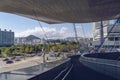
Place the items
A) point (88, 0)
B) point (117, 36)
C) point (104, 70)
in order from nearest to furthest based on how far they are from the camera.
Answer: point (104, 70) → point (88, 0) → point (117, 36)

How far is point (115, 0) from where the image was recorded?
114ft

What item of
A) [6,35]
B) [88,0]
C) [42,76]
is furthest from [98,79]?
[6,35]

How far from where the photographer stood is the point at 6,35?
195625 millimetres

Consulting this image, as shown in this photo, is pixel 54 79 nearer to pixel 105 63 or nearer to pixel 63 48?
pixel 105 63

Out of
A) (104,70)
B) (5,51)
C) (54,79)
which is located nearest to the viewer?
(54,79)

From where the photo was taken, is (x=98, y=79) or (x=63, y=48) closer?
(x=98, y=79)

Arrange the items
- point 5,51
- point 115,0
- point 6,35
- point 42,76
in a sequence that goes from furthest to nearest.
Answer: point 6,35, point 5,51, point 115,0, point 42,76

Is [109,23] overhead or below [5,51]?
overhead

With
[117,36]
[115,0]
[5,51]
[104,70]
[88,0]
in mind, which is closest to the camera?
[104,70]

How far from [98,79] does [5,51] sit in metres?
116

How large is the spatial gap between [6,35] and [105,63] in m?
178

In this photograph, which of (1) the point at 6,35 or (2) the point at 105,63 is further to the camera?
(1) the point at 6,35

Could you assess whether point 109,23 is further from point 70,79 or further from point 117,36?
point 70,79

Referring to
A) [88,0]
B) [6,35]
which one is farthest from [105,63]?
[6,35]
